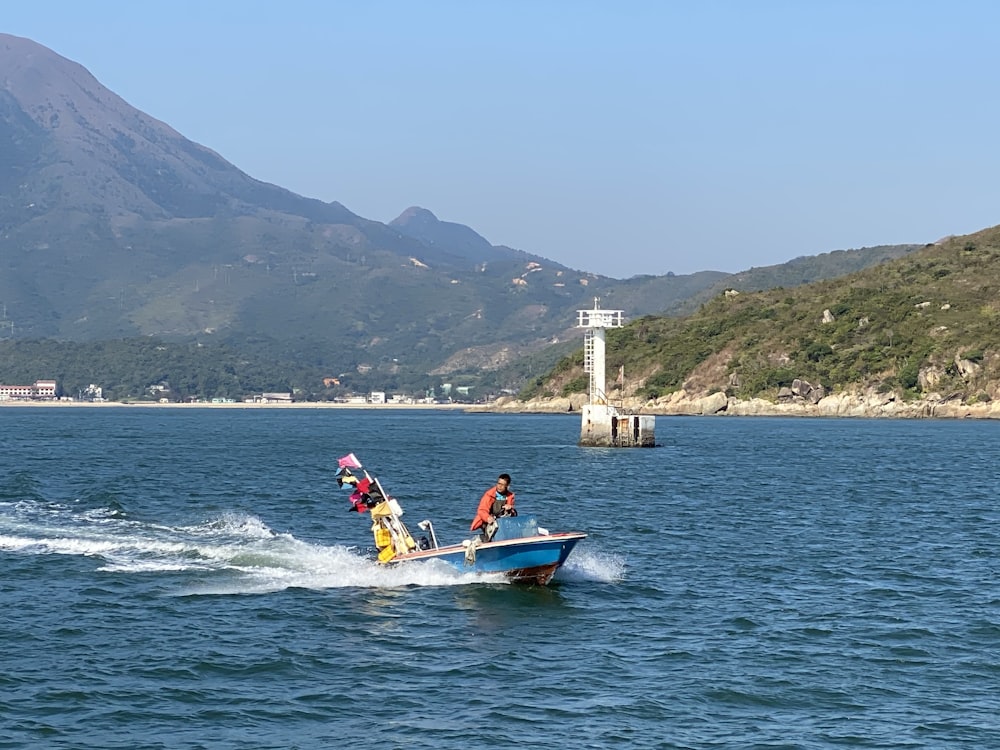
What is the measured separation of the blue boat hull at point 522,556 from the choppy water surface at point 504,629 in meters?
0.53

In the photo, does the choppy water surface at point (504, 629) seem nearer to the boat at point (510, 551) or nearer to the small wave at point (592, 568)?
the small wave at point (592, 568)

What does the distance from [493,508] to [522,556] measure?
55.9 inches

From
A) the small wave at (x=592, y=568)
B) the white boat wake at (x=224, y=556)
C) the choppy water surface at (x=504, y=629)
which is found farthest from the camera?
the small wave at (x=592, y=568)

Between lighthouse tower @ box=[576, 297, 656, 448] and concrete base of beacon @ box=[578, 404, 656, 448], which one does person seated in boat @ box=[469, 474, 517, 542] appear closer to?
lighthouse tower @ box=[576, 297, 656, 448]

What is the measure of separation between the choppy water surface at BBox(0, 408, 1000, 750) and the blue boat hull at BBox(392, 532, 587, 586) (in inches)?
21.0

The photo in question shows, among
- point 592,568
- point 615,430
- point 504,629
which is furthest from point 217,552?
point 615,430

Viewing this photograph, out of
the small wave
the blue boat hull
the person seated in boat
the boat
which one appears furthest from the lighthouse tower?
the person seated in boat

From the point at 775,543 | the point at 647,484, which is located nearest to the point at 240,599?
the point at 775,543

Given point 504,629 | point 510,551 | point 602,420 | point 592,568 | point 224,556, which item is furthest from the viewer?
point 602,420

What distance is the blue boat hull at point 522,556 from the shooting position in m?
35.9

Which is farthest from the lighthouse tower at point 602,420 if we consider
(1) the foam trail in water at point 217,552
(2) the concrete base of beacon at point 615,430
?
(1) the foam trail in water at point 217,552

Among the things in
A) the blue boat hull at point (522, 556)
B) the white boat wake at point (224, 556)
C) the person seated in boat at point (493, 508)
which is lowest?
the white boat wake at point (224, 556)

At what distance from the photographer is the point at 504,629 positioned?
32.0 metres

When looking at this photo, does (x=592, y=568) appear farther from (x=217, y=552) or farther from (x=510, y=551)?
(x=217, y=552)
